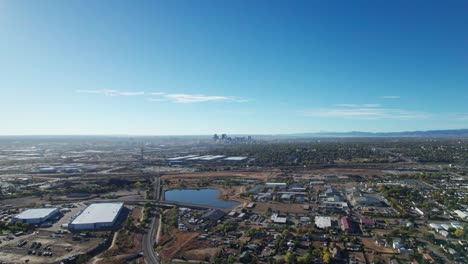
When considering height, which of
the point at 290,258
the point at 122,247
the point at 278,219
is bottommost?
the point at 122,247

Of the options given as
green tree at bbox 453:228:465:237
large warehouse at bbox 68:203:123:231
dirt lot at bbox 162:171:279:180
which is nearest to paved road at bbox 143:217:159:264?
large warehouse at bbox 68:203:123:231

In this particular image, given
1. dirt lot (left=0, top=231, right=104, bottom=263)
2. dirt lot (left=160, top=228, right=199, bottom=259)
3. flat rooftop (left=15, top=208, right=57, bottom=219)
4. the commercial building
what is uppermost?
flat rooftop (left=15, top=208, right=57, bottom=219)

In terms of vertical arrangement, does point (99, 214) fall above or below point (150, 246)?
above

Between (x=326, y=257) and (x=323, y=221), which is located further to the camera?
(x=323, y=221)

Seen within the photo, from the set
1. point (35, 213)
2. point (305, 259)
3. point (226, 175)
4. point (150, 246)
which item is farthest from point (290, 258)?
point (226, 175)

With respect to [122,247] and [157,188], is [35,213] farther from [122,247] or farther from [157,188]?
[157,188]

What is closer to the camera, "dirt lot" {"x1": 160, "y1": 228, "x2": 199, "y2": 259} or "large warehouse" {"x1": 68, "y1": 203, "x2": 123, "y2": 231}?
"dirt lot" {"x1": 160, "y1": 228, "x2": 199, "y2": 259}

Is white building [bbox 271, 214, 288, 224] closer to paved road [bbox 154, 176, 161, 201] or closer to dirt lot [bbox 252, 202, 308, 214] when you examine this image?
dirt lot [bbox 252, 202, 308, 214]
